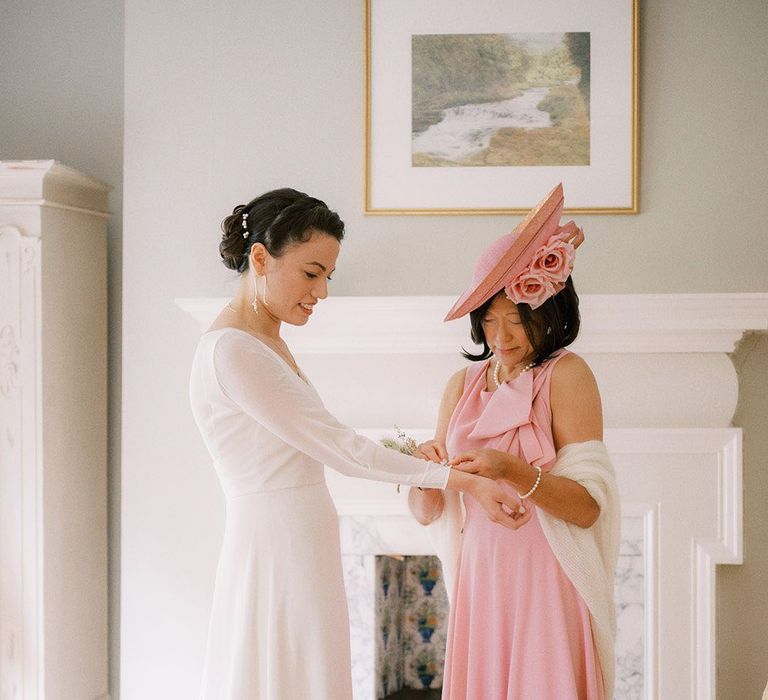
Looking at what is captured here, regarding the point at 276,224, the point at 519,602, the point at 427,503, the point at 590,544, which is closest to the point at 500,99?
the point at 276,224

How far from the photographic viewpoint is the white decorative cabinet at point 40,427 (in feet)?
8.69

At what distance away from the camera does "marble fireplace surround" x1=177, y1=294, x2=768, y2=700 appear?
2.56 meters

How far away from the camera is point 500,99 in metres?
2.66

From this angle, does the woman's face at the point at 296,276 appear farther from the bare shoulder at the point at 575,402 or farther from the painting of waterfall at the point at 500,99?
the painting of waterfall at the point at 500,99

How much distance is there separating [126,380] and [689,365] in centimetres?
166

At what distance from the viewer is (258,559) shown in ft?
5.58

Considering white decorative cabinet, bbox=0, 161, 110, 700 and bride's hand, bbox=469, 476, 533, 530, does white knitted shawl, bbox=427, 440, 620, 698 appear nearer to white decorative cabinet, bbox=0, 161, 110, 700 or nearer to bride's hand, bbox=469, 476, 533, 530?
bride's hand, bbox=469, 476, 533, 530

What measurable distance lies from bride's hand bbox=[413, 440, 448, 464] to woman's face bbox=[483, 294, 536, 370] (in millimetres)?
215

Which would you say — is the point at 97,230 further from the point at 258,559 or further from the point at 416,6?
the point at 258,559

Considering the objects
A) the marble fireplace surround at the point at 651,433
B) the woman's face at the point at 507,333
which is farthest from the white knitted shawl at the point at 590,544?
the marble fireplace surround at the point at 651,433

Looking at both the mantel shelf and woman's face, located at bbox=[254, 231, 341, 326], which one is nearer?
woman's face, located at bbox=[254, 231, 341, 326]

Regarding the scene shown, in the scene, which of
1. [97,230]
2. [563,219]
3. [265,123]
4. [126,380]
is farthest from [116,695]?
[563,219]

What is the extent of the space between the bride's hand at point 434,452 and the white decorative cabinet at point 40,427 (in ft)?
4.34

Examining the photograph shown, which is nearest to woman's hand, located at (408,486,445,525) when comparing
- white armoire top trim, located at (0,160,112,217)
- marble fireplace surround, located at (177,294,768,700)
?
marble fireplace surround, located at (177,294,768,700)
